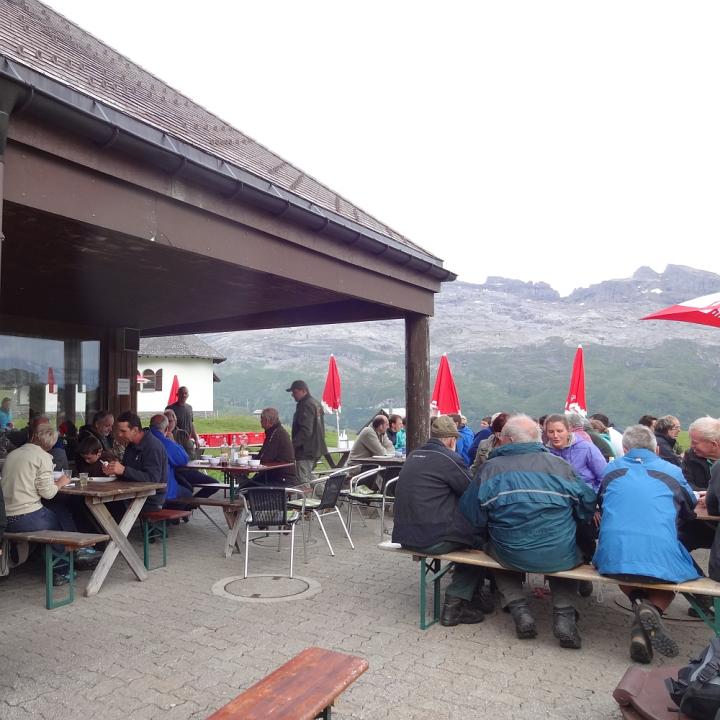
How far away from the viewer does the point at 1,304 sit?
8273 millimetres

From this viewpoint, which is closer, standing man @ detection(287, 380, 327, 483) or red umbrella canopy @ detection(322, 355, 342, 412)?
standing man @ detection(287, 380, 327, 483)

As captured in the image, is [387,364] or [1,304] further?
[387,364]

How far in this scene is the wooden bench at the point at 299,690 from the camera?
224 centimetres

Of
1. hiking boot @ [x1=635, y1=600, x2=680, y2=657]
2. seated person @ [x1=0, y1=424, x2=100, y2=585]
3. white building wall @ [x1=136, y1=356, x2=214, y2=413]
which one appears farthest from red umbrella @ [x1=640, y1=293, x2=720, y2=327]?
white building wall @ [x1=136, y1=356, x2=214, y2=413]

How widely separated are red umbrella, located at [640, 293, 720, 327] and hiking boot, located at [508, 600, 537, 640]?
2762mm

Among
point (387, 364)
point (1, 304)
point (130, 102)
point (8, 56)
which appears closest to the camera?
point (8, 56)

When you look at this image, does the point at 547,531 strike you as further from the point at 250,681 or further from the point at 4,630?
the point at 4,630

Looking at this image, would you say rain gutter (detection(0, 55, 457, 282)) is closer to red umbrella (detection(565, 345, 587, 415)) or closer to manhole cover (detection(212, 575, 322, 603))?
manhole cover (detection(212, 575, 322, 603))

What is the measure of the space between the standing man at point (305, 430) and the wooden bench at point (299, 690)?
18.3ft

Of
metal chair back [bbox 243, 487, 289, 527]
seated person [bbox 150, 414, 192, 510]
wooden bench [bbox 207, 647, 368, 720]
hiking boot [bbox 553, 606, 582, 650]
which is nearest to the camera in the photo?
wooden bench [bbox 207, 647, 368, 720]

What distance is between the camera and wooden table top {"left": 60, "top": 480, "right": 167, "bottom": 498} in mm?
5199

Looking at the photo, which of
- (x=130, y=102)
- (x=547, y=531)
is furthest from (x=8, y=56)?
(x=547, y=531)

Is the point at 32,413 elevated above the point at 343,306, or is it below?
below

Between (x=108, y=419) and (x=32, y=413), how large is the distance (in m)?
2.09
